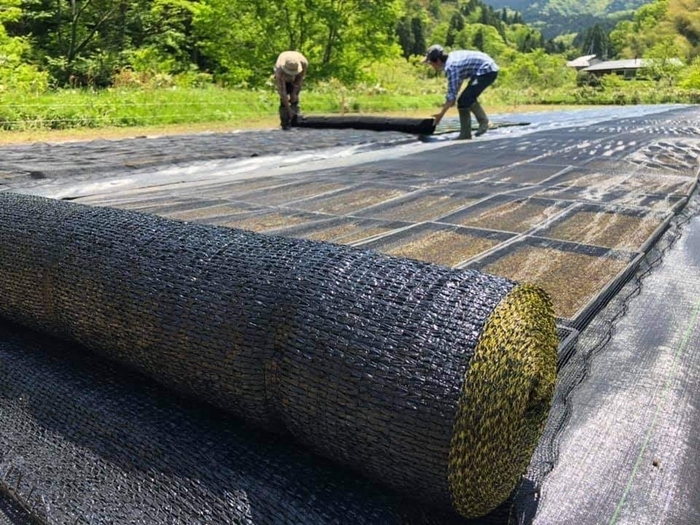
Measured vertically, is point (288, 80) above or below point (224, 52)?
below

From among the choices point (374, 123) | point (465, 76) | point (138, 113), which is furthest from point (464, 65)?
point (138, 113)

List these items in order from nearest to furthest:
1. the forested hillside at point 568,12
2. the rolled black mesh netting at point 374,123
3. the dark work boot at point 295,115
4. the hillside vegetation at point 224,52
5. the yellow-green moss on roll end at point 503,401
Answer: the yellow-green moss on roll end at point 503,401, the rolled black mesh netting at point 374,123, the dark work boot at point 295,115, the hillside vegetation at point 224,52, the forested hillside at point 568,12

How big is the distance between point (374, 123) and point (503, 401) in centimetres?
593

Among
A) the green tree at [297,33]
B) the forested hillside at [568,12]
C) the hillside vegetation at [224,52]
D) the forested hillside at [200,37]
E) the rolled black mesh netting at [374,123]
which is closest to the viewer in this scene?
the rolled black mesh netting at [374,123]

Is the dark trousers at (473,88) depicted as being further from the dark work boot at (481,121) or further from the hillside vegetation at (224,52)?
the hillside vegetation at (224,52)

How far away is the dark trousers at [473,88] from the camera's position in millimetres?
5827

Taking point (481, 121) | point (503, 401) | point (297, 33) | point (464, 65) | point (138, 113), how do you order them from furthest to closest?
1. point (297, 33)
2. point (138, 113)
3. point (481, 121)
4. point (464, 65)
5. point (503, 401)

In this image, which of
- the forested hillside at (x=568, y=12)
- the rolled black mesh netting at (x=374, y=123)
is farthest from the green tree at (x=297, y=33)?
the forested hillside at (x=568, y=12)

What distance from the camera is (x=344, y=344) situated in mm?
772

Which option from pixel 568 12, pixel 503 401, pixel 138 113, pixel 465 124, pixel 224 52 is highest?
pixel 568 12

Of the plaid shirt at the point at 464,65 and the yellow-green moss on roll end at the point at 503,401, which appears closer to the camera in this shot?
the yellow-green moss on roll end at the point at 503,401

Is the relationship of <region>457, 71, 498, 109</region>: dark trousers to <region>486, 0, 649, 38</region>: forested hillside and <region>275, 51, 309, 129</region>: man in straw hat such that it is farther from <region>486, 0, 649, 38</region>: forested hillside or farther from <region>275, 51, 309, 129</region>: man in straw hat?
<region>486, 0, 649, 38</region>: forested hillside

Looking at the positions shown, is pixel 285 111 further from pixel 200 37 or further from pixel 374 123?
pixel 200 37

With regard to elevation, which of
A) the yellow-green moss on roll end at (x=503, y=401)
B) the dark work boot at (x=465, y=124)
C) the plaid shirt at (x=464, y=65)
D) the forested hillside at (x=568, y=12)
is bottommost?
the yellow-green moss on roll end at (x=503, y=401)
